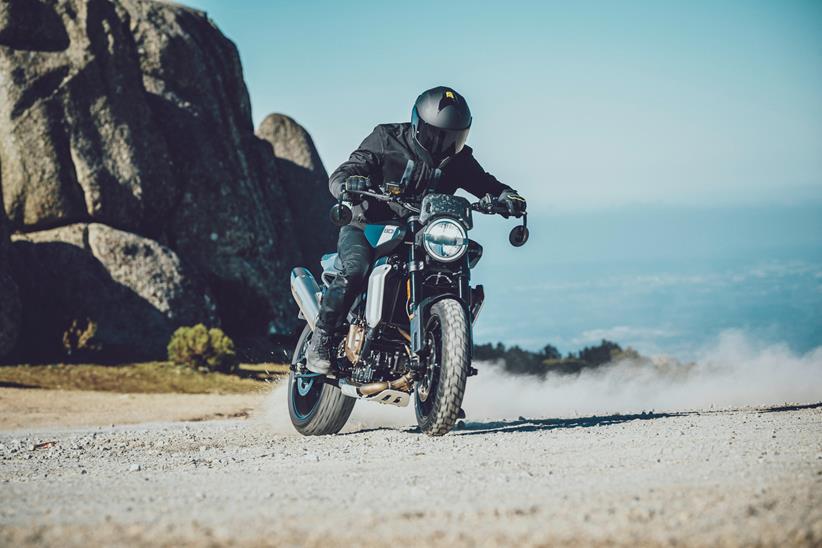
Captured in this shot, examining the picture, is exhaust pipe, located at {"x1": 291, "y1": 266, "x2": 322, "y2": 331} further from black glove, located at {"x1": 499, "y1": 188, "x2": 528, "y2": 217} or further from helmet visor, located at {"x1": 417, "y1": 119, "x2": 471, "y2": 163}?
black glove, located at {"x1": 499, "y1": 188, "x2": 528, "y2": 217}

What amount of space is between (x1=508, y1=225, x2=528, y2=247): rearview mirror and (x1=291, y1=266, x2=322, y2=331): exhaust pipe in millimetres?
1936

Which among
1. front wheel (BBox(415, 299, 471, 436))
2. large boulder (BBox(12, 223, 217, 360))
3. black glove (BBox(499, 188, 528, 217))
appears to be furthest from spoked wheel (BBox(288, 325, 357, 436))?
large boulder (BBox(12, 223, 217, 360))

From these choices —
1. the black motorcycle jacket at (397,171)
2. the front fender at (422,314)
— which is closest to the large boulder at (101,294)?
the black motorcycle jacket at (397,171)

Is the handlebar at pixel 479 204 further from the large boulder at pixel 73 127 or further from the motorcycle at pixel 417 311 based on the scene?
the large boulder at pixel 73 127

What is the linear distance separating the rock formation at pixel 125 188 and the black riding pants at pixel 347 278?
1365cm

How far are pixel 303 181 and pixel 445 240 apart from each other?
25.5 metres

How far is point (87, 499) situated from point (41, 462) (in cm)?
293

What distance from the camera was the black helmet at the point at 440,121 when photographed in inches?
303

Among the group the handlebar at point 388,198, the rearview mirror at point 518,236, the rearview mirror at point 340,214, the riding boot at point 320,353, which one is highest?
the handlebar at point 388,198

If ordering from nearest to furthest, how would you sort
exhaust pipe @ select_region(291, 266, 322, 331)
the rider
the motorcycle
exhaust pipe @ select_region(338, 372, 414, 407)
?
1. the motorcycle
2. exhaust pipe @ select_region(338, 372, 414, 407)
3. the rider
4. exhaust pipe @ select_region(291, 266, 322, 331)

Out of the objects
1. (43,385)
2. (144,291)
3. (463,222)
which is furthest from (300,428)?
(144,291)

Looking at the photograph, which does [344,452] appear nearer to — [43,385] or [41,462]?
[41,462]

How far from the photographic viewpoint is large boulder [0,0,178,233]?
23422 mm

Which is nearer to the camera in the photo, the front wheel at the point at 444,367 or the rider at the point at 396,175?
the front wheel at the point at 444,367
